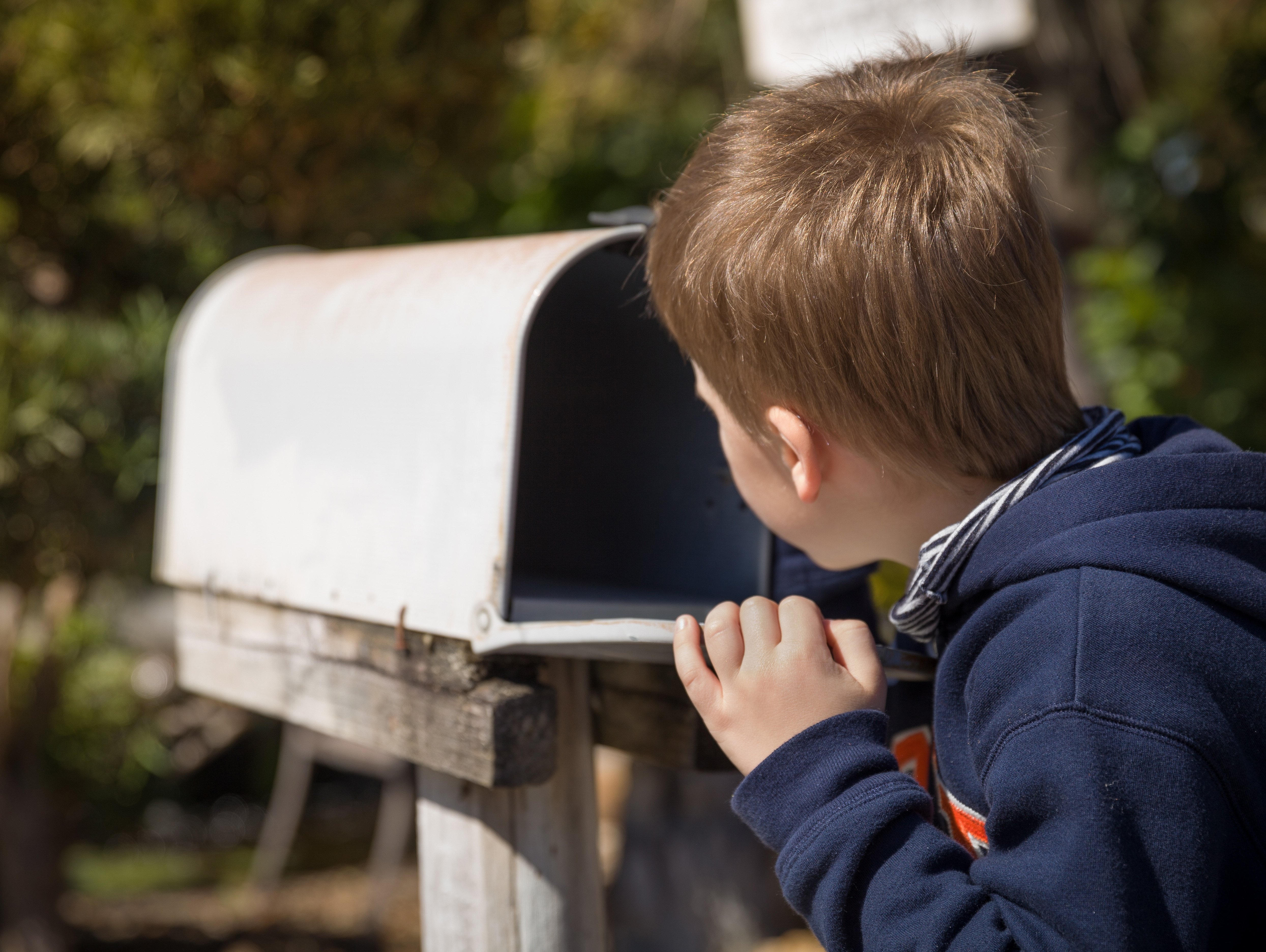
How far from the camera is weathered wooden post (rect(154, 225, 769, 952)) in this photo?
94 centimetres

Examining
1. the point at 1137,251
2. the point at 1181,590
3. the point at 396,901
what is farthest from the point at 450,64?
the point at 396,901

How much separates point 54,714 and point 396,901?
1.70 metres

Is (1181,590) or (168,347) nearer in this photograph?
(1181,590)

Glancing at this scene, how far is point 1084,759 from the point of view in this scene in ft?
1.99

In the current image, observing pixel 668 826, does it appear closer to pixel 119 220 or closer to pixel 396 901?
pixel 396 901

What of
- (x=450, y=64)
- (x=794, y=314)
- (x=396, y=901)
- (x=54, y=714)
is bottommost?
(x=396, y=901)

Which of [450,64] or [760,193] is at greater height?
[450,64]

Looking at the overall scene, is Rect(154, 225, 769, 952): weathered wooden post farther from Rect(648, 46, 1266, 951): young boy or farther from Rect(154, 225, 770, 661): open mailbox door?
Rect(648, 46, 1266, 951): young boy

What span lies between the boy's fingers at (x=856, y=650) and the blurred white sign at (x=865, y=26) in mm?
1239

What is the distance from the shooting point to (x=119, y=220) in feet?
6.66

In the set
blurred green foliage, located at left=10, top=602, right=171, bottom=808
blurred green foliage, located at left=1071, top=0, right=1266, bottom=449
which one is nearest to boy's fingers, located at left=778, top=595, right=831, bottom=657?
blurred green foliage, located at left=10, top=602, right=171, bottom=808

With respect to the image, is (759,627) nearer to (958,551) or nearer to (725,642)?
(725,642)

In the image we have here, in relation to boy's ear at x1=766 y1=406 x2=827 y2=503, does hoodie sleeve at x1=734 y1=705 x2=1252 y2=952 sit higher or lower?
lower

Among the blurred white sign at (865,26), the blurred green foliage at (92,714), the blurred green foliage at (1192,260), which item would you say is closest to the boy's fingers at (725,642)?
the blurred white sign at (865,26)
